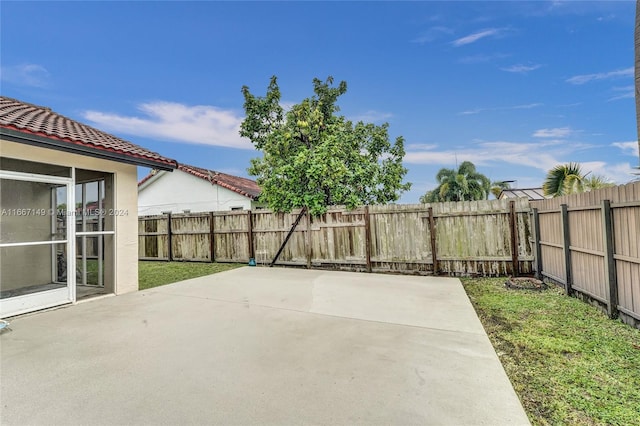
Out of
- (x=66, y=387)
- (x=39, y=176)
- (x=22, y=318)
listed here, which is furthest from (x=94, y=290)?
(x=66, y=387)

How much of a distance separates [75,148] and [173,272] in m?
5.01

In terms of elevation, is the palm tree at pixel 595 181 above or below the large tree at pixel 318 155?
below

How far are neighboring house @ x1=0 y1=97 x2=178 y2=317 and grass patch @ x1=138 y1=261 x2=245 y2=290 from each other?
118cm

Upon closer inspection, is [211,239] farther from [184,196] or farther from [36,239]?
[184,196]

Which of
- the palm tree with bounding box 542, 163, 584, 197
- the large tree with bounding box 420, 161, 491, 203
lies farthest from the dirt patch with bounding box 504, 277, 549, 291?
the large tree with bounding box 420, 161, 491, 203

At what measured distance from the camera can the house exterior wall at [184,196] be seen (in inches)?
575

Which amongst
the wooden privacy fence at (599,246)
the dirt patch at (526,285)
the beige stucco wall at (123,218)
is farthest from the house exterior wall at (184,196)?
the wooden privacy fence at (599,246)

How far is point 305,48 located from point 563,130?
45.5 feet

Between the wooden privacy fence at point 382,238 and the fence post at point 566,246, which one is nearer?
the fence post at point 566,246

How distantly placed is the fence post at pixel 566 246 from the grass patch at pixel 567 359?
385mm

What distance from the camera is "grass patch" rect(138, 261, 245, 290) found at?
7488 millimetres

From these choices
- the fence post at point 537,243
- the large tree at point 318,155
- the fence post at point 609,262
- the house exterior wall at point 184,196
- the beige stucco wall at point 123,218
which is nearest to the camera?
the fence post at point 609,262

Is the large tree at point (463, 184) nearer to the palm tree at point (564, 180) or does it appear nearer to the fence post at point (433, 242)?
the palm tree at point (564, 180)

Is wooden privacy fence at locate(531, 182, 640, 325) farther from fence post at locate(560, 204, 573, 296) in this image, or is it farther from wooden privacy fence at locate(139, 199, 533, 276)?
wooden privacy fence at locate(139, 199, 533, 276)
